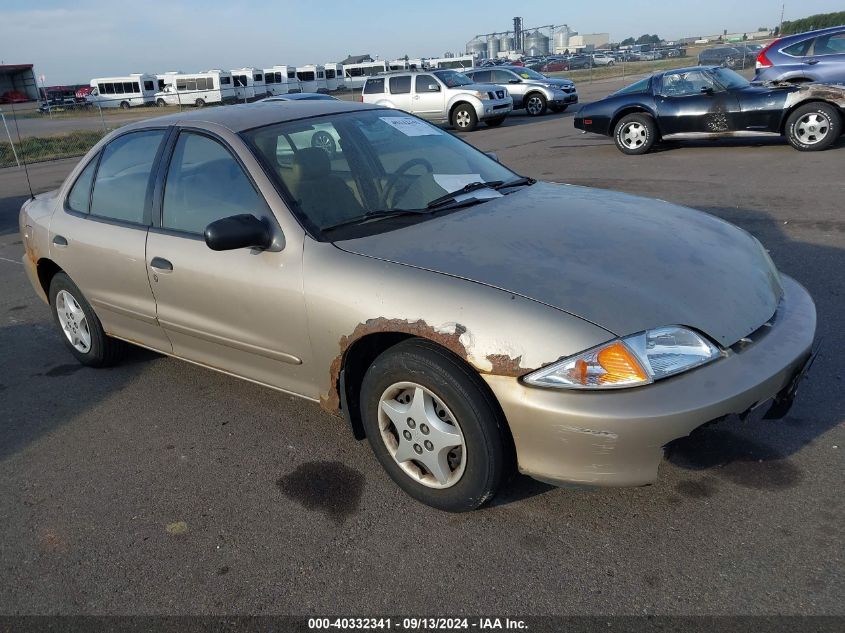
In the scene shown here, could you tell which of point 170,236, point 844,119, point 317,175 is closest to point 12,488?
point 170,236

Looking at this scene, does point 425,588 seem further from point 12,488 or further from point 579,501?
point 12,488

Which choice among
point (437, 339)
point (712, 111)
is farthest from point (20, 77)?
point (437, 339)

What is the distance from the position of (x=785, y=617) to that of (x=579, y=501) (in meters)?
0.85

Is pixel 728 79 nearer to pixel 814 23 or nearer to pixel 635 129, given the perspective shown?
pixel 635 129

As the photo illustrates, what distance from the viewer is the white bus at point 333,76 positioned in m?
56.4

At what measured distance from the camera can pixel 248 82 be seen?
51.6 metres

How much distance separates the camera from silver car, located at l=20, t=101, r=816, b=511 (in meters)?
2.40

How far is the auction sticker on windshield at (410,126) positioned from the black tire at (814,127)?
29.1 ft

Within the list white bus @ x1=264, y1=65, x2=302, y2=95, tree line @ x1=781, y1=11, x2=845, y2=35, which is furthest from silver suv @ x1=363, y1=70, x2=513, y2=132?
tree line @ x1=781, y1=11, x2=845, y2=35

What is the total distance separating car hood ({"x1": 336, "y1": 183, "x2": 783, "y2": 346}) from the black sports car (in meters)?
8.68

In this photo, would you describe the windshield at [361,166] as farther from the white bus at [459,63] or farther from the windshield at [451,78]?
the white bus at [459,63]

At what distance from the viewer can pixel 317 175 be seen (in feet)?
11.0

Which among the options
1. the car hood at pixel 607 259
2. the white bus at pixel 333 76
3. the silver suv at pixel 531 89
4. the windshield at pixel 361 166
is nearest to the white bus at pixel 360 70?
the white bus at pixel 333 76

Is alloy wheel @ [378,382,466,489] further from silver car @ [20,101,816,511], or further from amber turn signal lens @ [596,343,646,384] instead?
amber turn signal lens @ [596,343,646,384]
